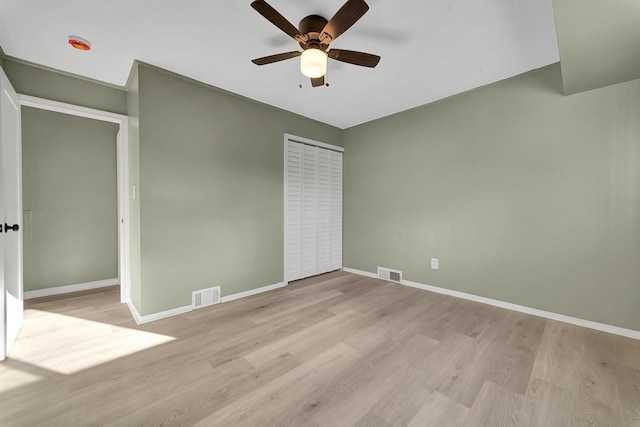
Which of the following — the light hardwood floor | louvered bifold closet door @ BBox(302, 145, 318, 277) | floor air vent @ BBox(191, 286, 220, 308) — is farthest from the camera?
louvered bifold closet door @ BBox(302, 145, 318, 277)

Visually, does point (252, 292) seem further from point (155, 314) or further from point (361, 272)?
point (361, 272)

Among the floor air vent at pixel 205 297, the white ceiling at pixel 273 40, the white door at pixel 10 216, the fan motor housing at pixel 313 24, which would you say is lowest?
the floor air vent at pixel 205 297

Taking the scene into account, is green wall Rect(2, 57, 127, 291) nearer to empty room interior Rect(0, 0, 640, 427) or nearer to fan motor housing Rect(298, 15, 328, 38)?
empty room interior Rect(0, 0, 640, 427)

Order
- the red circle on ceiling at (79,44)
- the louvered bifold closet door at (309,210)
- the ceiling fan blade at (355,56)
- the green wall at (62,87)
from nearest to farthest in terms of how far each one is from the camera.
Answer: the ceiling fan blade at (355,56), the red circle on ceiling at (79,44), the green wall at (62,87), the louvered bifold closet door at (309,210)

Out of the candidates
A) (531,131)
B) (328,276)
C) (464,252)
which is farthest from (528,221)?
(328,276)

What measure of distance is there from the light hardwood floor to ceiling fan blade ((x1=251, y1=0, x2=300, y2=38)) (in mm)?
2222

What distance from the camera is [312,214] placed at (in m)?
4.00

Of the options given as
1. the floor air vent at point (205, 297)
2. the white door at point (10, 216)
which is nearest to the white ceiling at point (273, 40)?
the white door at point (10, 216)

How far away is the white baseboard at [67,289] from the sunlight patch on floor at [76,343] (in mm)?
827

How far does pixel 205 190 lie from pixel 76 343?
165 centimetres

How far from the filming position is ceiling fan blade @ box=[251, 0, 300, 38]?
A: 145 cm

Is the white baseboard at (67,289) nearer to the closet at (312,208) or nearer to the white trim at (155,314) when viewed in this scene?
the white trim at (155,314)

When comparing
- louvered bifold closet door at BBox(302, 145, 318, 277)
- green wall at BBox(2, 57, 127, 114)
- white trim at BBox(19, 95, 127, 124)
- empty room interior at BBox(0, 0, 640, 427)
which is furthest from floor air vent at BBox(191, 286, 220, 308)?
green wall at BBox(2, 57, 127, 114)

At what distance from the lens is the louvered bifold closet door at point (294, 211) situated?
12.1ft
